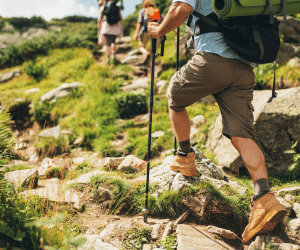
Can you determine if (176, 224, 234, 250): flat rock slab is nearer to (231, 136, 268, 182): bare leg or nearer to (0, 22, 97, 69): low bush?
(231, 136, 268, 182): bare leg

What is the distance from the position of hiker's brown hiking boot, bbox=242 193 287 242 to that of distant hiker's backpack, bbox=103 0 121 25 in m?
9.01

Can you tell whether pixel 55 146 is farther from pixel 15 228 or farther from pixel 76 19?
pixel 76 19

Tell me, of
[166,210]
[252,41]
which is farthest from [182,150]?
[252,41]

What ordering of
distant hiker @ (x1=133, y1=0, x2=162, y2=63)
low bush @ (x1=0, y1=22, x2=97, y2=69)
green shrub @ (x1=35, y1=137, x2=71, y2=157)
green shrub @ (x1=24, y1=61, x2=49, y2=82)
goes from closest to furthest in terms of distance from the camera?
1. green shrub @ (x1=35, y1=137, x2=71, y2=157)
2. distant hiker @ (x1=133, y1=0, x2=162, y2=63)
3. green shrub @ (x1=24, y1=61, x2=49, y2=82)
4. low bush @ (x1=0, y1=22, x2=97, y2=69)

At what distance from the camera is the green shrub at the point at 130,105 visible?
7258mm

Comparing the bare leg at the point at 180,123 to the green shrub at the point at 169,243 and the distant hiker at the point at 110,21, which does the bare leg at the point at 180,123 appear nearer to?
the green shrub at the point at 169,243

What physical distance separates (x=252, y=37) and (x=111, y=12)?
8.38 meters

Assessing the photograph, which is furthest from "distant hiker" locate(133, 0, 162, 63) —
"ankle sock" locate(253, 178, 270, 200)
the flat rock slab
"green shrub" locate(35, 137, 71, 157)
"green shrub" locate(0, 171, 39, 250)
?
"green shrub" locate(0, 171, 39, 250)

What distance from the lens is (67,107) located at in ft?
25.3

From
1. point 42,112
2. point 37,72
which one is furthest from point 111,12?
point 42,112

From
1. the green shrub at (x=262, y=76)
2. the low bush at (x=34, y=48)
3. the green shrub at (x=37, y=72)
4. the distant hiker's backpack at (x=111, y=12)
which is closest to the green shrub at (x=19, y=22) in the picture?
the low bush at (x=34, y=48)

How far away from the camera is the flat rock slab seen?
2.25 metres

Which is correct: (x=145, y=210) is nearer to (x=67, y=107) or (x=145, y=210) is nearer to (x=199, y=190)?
(x=199, y=190)

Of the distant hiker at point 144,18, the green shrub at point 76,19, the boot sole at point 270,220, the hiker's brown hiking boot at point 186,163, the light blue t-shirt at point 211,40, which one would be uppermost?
the green shrub at point 76,19
